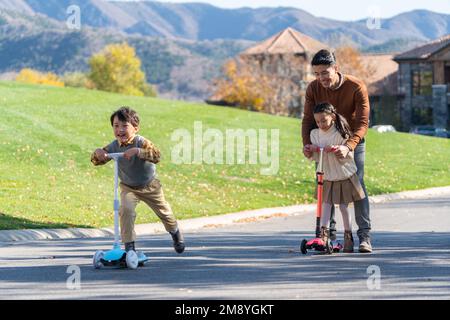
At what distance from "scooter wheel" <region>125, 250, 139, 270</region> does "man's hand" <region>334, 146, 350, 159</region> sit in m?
2.39

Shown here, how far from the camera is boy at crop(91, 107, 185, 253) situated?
11236 millimetres

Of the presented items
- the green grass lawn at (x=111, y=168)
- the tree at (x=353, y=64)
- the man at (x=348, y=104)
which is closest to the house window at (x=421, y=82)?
the tree at (x=353, y=64)

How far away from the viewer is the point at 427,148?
140 ft

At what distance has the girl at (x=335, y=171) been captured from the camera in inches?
480

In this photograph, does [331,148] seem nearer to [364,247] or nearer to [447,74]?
[364,247]

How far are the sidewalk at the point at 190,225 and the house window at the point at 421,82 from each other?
65856 millimetres

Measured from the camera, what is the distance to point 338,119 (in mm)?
12219

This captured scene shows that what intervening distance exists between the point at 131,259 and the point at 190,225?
7782 millimetres

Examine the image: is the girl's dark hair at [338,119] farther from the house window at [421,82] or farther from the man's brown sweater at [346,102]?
the house window at [421,82]

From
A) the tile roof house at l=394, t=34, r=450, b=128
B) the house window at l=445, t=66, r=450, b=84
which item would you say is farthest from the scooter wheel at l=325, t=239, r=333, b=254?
the house window at l=445, t=66, r=450, b=84

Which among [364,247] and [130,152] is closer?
[130,152]

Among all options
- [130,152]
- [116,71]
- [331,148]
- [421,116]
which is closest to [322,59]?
[331,148]

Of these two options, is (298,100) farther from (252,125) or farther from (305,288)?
(305,288)

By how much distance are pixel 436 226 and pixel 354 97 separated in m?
5.73
